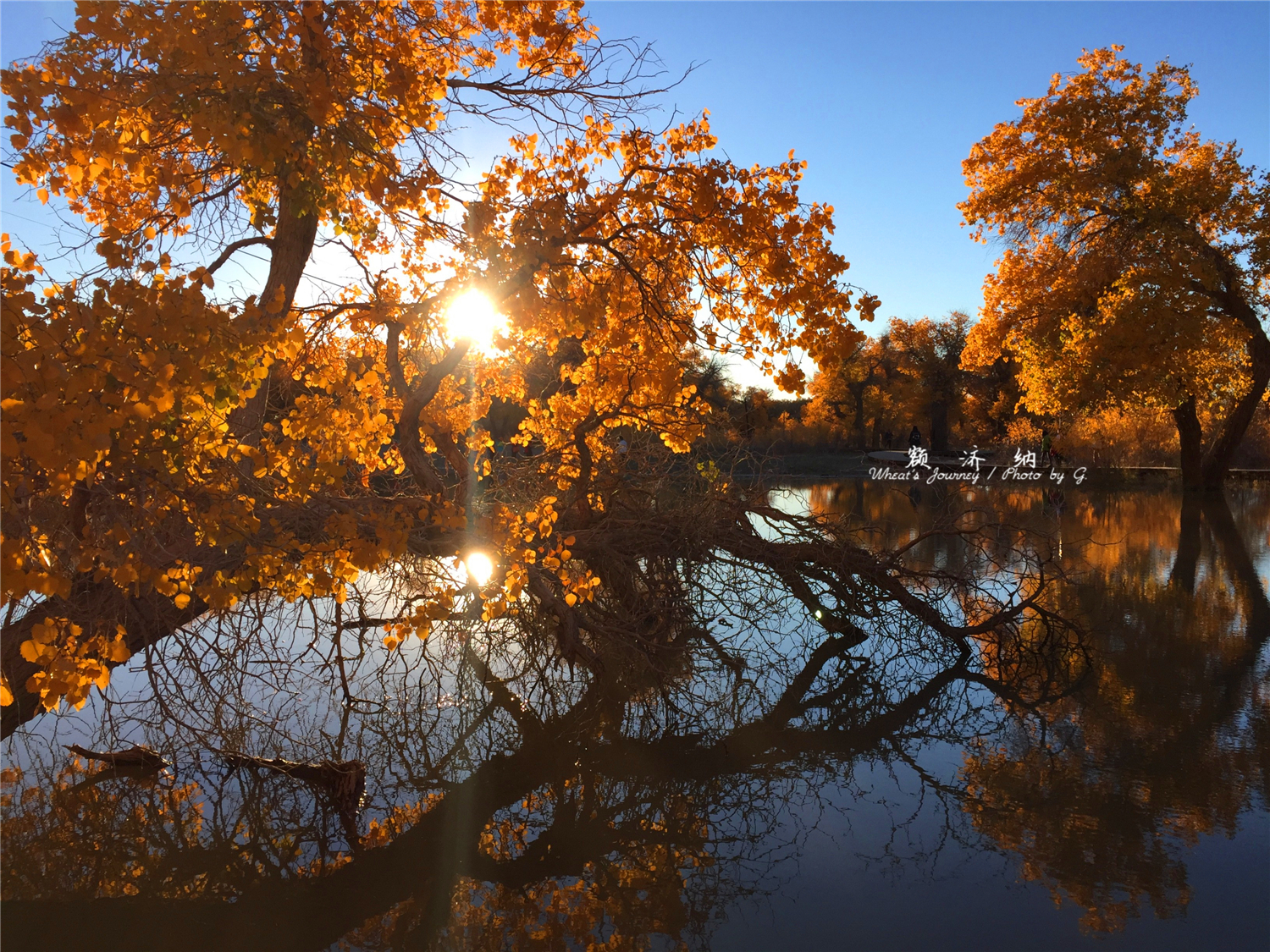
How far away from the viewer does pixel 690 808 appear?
4.97 metres

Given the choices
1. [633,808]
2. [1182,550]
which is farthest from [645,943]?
[1182,550]

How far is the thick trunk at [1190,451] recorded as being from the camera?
23562mm

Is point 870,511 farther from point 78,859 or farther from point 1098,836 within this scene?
point 78,859

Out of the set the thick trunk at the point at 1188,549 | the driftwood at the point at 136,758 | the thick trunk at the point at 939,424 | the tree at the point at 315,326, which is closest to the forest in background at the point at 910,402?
the thick trunk at the point at 939,424

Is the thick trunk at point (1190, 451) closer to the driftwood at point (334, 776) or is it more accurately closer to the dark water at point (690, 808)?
the dark water at point (690, 808)

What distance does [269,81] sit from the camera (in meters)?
3.59

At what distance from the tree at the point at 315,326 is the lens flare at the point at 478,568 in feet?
0.32

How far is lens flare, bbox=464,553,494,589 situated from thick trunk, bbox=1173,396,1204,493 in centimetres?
2320

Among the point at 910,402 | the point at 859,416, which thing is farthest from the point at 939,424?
the point at 859,416

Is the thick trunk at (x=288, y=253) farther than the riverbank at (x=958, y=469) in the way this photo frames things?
No

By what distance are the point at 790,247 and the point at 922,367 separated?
160 feet

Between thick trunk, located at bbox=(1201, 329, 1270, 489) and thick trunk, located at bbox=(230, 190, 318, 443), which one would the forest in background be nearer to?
thick trunk, located at bbox=(1201, 329, 1270, 489)

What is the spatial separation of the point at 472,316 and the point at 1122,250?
64.5ft

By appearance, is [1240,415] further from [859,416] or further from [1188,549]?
[859,416]
